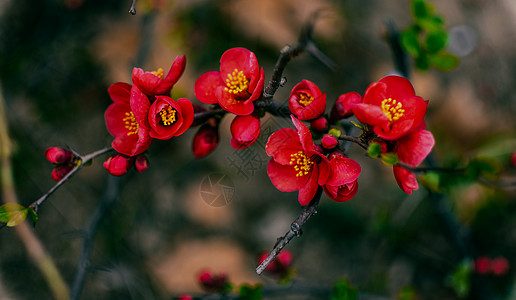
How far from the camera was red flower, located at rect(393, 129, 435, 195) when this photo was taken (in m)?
0.81

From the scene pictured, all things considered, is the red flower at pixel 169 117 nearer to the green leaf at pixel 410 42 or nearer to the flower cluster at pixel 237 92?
the flower cluster at pixel 237 92

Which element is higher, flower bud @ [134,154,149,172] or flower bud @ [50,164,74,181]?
flower bud @ [50,164,74,181]

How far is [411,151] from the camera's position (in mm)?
830

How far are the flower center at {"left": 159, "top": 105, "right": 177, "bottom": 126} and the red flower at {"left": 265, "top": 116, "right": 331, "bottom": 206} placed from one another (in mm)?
265

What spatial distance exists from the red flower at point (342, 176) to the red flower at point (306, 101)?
4.6 inches

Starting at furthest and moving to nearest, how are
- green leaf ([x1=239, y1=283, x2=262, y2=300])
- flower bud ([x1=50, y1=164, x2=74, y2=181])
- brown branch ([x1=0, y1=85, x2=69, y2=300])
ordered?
brown branch ([x1=0, y1=85, x2=69, y2=300])
green leaf ([x1=239, y1=283, x2=262, y2=300])
flower bud ([x1=50, y1=164, x2=74, y2=181])

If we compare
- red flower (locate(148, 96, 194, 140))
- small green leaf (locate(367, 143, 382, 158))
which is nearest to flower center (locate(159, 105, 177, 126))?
red flower (locate(148, 96, 194, 140))

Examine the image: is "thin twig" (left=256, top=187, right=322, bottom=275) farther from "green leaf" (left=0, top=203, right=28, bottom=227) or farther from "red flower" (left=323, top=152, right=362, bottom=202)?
"green leaf" (left=0, top=203, right=28, bottom=227)

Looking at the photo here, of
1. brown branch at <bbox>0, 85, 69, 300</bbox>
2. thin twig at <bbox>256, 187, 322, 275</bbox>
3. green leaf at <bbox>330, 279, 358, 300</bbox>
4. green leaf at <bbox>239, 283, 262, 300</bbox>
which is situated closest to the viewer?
thin twig at <bbox>256, 187, 322, 275</bbox>

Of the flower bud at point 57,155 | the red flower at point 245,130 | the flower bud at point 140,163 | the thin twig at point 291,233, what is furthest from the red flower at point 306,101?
the flower bud at point 57,155

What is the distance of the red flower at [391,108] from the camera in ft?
2.63

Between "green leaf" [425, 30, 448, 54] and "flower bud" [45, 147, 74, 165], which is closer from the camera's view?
"flower bud" [45, 147, 74, 165]

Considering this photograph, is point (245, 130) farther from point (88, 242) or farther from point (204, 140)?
point (88, 242)

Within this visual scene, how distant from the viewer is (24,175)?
2.22 m
